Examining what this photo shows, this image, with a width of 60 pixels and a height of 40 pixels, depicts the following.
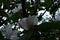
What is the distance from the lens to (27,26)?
1.11ft

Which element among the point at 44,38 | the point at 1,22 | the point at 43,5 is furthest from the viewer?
the point at 43,5

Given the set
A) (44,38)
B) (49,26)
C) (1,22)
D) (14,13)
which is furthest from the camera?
(1,22)

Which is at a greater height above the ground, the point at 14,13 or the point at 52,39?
the point at 14,13

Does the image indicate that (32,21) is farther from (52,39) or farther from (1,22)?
(1,22)

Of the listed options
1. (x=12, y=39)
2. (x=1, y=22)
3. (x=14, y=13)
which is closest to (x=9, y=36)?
(x=12, y=39)

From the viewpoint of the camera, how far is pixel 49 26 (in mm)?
322

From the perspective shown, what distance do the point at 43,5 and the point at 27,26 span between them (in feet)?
1.97

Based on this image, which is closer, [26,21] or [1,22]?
[26,21]

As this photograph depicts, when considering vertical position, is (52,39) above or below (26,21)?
below

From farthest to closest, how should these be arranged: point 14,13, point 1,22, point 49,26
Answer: point 1,22 < point 14,13 < point 49,26

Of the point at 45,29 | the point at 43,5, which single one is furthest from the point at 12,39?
the point at 43,5

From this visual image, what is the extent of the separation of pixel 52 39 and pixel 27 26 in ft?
1.04

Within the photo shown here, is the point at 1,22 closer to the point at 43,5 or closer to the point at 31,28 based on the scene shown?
the point at 43,5

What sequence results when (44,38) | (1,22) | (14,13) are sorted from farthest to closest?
(1,22)
(14,13)
(44,38)
